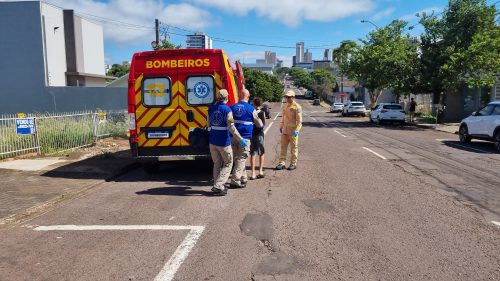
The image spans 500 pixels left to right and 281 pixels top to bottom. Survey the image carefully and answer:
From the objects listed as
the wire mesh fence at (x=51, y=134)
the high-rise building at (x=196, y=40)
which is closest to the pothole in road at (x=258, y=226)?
the wire mesh fence at (x=51, y=134)

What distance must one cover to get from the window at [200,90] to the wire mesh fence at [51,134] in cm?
571

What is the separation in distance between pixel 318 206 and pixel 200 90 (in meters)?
3.52

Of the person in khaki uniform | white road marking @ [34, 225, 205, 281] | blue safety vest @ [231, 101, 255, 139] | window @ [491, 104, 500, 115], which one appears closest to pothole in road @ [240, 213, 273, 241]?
white road marking @ [34, 225, 205, 281]

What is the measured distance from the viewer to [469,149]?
14.5m

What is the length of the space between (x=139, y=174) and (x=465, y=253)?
718 cm

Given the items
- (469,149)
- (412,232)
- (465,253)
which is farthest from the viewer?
(469,149)

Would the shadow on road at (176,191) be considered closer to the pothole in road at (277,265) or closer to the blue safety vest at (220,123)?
the blue safety vest at (220,123)

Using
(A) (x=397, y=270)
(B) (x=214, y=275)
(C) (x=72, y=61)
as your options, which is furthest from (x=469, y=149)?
(C) (x=72, y=61)

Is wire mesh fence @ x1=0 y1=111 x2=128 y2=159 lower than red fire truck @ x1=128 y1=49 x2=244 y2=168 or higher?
lower

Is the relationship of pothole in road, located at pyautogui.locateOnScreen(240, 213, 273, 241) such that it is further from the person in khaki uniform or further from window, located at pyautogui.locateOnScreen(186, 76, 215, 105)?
the person in khaki uniform

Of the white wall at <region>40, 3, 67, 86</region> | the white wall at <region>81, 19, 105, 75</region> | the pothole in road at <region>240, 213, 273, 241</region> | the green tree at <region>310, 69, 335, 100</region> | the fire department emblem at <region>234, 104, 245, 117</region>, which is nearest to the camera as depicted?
the pothole in road at <region>240, 213, 273, 241</region>

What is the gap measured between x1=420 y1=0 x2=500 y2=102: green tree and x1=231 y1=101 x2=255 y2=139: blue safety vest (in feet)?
61.2

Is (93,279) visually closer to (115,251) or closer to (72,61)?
(115,251)

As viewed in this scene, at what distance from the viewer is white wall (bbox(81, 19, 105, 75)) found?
30.0m
